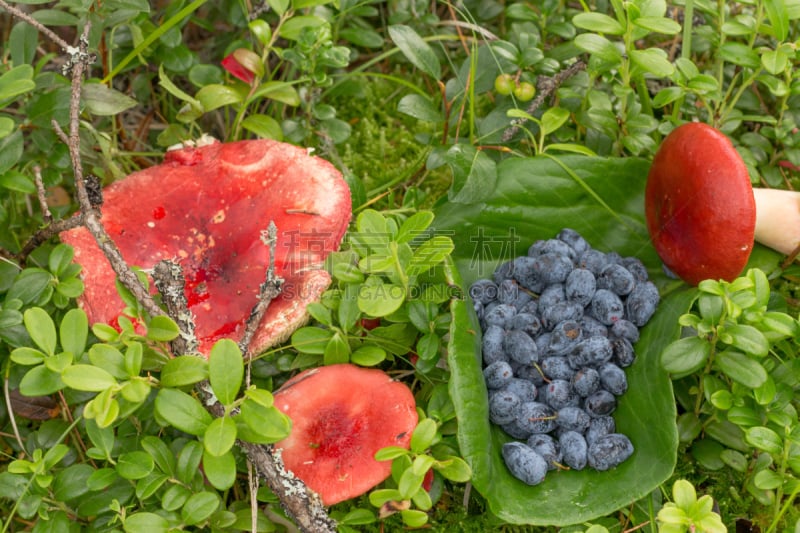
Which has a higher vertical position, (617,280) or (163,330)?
(163,330)

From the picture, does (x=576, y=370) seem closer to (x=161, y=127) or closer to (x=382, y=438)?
(x=382, y=438)

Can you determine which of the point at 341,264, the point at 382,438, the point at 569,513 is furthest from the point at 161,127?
the point at 569,513

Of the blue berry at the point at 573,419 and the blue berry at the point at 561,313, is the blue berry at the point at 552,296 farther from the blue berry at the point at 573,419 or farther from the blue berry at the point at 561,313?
the blue berry at the point at 573,419

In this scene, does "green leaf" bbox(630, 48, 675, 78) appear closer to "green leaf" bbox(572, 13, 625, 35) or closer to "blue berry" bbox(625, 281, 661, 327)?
"green leaf" bbox(572, 13, 625, 35)

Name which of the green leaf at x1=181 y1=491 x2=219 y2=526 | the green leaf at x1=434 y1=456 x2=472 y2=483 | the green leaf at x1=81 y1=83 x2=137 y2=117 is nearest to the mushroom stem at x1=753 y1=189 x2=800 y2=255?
the green leaf at x1=434 y1=456 x2=472 y2=483

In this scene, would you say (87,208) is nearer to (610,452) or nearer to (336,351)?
(336,351)

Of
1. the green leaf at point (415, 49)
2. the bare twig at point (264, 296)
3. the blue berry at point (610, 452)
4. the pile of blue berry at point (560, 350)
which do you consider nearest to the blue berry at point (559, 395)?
the pile of blue berry at point (560, 350)

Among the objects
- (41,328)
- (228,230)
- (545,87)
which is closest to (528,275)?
(545,87)
